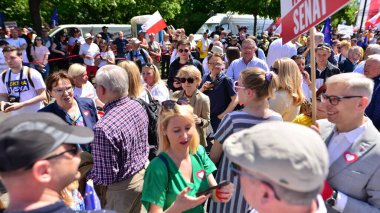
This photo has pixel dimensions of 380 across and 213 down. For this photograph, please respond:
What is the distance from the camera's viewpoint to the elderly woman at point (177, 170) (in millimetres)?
2355

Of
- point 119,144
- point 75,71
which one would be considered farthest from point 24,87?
point 119,144

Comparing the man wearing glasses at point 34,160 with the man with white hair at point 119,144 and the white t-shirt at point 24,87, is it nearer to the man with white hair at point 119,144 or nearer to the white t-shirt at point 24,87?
the man with white hair at point 119,144

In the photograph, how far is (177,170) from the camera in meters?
2.49

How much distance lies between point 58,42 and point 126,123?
13.6m

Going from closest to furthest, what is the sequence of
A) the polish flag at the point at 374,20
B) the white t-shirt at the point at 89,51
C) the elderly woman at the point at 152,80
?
the elderly woman at the point at 152,80 < the white t-shirt at the point at 89,51 < the polish flag at the point at 374,20

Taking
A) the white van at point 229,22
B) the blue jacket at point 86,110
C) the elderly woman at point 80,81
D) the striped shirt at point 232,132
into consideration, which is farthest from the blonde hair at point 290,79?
the white van at point 229,22

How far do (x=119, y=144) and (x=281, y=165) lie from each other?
2.02 metres

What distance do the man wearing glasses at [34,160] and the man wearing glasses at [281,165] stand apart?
2.20ft

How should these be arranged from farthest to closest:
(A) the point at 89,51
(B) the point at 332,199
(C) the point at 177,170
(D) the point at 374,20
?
1. (D) the point at 374,20
2. (A) the point at 89,51
3. (C) the point at 177,170
4. (B) the point at 332,199

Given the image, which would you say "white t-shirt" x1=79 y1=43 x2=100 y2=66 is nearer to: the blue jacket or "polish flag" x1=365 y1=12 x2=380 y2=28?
the blue jacket

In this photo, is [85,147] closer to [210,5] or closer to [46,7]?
[46,7]

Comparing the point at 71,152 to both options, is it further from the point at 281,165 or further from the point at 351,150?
the point at 351,150

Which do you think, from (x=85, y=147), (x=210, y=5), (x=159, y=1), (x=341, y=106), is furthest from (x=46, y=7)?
(x=341, y=106)

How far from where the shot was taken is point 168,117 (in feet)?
8.66
